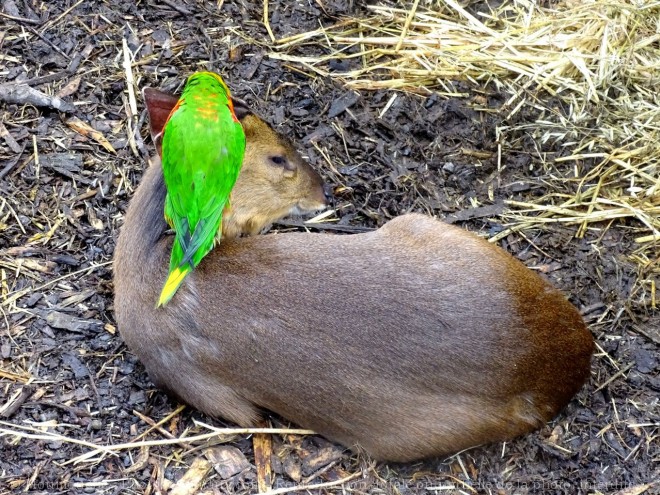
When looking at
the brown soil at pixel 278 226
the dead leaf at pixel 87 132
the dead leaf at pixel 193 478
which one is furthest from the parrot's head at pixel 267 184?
the dead leaf at pixel 193 478

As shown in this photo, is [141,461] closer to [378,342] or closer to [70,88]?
[378,342]

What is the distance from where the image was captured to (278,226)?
632 centimetres

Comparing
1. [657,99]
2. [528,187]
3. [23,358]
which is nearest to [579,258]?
[528,187]

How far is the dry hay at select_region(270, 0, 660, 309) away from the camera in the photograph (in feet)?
19.9

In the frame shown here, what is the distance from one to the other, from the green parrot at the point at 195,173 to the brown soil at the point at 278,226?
0.87 m

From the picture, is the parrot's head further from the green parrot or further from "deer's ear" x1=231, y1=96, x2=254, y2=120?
the green parrot

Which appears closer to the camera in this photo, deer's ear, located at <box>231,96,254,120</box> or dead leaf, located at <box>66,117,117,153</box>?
deer's ear, located at <box>231,96,254,120</box>

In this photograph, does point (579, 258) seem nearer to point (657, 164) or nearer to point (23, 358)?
point (657, 164)

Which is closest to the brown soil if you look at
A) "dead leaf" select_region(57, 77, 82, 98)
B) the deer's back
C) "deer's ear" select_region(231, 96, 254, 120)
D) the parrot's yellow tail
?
"dead leaf" select_region(57, 77, 82, 98)

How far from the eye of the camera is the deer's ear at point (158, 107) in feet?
17.5

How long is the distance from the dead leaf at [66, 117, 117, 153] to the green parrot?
1409 mm

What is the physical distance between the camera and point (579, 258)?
5.79m

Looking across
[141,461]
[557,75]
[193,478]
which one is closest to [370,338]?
[193,478]

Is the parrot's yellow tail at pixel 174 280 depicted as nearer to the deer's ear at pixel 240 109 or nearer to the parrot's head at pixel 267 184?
the parrot's head at pixel 267 184
